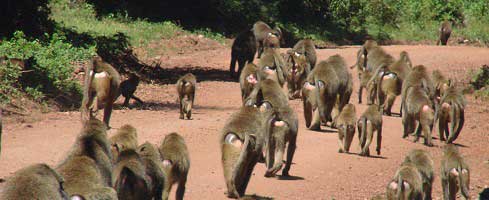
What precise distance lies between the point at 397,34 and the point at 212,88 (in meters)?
16.7

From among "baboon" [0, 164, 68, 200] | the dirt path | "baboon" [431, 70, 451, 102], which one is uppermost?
"baboon" [0, 164, 68, 200]

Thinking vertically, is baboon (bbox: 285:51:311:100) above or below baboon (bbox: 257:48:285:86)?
below

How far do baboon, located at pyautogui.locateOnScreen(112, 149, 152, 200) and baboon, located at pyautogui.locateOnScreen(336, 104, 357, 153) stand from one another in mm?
5982

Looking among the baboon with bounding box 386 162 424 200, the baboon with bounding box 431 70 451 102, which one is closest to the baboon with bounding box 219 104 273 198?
the baboon with bounding box 386 162 424 200

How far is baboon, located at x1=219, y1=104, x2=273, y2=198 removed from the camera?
10.7 metres

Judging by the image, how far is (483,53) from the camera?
1168 inches

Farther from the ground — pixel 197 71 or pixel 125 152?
pixel 125 152

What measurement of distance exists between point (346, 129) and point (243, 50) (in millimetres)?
9758

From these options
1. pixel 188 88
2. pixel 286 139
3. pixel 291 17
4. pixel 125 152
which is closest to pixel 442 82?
pixel 188 88

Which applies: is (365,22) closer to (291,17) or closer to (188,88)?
(291,17)

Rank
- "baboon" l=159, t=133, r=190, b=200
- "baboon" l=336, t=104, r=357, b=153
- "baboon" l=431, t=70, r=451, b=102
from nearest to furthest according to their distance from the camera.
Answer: "baboon" l=159, t=133, r=190, b=200, "baboon" l=336, t=104, r=357, b=153, "baboon" l=431, t=70, r=451, b=102

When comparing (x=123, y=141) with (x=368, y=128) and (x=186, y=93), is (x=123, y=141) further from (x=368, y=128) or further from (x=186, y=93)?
(x=186, y=93)

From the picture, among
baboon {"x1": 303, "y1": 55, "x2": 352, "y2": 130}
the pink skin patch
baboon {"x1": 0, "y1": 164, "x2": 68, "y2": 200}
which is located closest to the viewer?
baboon {"x1": 0, "y1": 164, "x2": 68, "y2": 200}

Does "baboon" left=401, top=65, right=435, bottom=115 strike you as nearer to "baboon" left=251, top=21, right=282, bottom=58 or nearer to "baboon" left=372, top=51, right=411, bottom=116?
"baboon" left=372, top=51, right=411, bottom=116
